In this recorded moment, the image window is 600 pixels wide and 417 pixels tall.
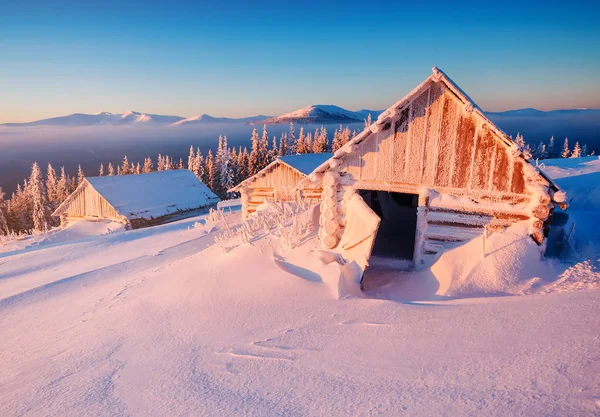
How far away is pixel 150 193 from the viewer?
32188 millimetres

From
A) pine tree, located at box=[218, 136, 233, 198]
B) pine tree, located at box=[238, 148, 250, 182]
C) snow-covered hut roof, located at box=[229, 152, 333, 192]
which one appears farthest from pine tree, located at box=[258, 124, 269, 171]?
snow-covered hut roof, located at box=[229, 152, 333, 192]

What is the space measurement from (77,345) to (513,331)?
6106 mm

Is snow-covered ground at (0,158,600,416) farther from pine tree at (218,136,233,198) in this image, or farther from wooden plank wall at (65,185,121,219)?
pine tree at (218,136,233,198)

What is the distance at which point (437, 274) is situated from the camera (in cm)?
711

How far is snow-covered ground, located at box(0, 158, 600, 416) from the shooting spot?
10.5 feet

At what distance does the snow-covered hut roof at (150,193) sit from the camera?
29531 mm

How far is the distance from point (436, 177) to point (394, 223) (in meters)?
6.93

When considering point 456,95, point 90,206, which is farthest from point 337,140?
point 456,95

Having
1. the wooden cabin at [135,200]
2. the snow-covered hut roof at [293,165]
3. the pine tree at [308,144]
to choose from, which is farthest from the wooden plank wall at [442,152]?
the pine tree at [308,144]

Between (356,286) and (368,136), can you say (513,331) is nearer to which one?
(356,286)

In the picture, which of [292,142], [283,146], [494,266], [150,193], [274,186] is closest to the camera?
→ [494,266]

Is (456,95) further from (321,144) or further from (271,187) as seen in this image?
(321,144)

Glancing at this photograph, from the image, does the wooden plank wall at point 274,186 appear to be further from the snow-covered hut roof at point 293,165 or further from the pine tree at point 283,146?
the pine tree at point 283,146

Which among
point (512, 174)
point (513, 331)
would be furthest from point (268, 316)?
point (512, 174)
